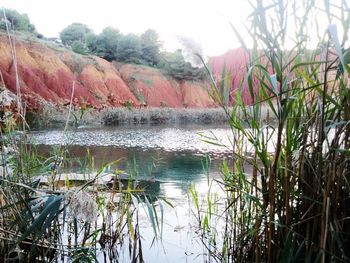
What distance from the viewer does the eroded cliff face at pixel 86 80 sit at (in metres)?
14.5

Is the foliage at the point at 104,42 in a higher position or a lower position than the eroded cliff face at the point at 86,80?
higher

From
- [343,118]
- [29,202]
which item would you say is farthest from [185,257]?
[343,118]

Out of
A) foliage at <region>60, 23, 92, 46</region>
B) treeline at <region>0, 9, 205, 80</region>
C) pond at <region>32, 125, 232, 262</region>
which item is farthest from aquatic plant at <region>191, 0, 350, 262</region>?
foliage at <region>60, 23, 92, 46</region>

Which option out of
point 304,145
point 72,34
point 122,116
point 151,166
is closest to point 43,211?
point 304,145

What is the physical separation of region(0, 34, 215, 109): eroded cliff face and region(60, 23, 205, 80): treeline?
638 mm

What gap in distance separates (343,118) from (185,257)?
4.07 ft

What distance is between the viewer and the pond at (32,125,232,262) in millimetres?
2113

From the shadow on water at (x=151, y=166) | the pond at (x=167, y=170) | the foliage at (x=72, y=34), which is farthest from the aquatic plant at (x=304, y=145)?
the foliage at (x=72, y=34)

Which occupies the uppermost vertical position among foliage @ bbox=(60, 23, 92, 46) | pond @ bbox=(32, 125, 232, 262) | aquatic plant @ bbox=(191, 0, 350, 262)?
foliage @ bbox=(60, 23, 92, 46)

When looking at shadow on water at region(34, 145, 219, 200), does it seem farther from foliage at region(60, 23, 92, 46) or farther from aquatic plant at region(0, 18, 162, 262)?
foliage at region(60, 23, 92, 46)

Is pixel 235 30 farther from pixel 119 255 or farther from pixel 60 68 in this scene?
pixel 60 68

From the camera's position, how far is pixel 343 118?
1.14 m

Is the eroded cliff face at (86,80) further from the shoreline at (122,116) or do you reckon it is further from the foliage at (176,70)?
the shoreline at (122,116)

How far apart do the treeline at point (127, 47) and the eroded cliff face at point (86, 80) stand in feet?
Answer: 2.09
